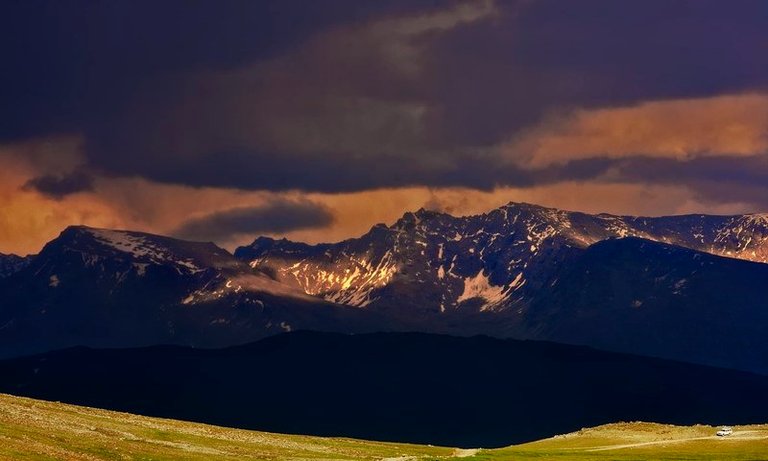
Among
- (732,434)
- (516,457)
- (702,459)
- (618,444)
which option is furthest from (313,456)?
(732,434)

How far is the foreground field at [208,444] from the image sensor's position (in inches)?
4742

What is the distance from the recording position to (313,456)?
494 feet

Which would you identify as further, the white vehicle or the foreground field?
the white vehicle

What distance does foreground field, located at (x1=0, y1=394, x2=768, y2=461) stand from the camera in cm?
12046

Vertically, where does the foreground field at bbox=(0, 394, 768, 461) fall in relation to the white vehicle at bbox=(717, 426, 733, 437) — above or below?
below

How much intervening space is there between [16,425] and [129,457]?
16.3m

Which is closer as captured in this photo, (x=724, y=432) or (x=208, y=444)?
(x=208, y=444)

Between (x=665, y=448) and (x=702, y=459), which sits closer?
(x=702, y=459)

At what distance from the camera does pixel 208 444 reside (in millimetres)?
148750

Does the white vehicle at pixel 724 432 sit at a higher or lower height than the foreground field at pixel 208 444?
higher

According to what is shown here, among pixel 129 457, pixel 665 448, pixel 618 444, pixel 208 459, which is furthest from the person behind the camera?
pixel 618 444

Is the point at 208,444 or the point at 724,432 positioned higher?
the point at 724,432

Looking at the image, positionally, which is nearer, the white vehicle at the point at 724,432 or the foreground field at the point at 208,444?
the foreground field at the point at 208,444

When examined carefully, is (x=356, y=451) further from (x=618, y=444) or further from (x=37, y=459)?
(x=37, y=459)
